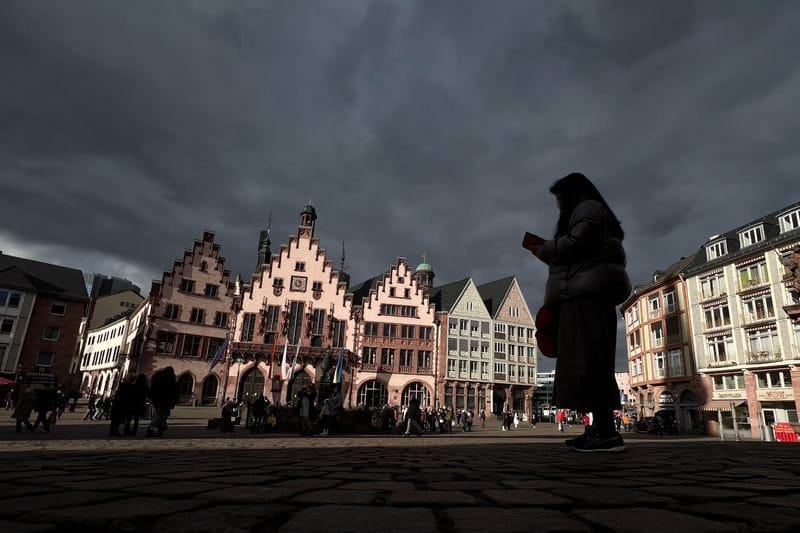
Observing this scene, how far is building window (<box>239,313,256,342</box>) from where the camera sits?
129 ft

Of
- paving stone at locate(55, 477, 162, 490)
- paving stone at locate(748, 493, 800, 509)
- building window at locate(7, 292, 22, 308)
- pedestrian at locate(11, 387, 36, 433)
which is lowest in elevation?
pedestrian at locate(11, 387, 36, 433)

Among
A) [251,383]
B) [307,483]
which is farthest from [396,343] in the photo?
[307,483]

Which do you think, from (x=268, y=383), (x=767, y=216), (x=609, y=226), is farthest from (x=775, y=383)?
(x=268, y=383)

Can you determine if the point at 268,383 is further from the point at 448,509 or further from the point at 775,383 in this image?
the point at 448,509

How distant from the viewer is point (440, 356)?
4425 cm

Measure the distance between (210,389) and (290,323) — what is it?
8.55m

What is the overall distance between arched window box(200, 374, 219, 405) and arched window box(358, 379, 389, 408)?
1239 cm

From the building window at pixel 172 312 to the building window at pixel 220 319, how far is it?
3103 mm

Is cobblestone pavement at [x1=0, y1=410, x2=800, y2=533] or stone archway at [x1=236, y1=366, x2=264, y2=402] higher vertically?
stone archway at [x1=236, y1=366, x2=264, y2=402]

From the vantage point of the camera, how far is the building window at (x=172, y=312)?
38562 millimetres

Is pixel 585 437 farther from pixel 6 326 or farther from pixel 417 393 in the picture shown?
pixel 6 326

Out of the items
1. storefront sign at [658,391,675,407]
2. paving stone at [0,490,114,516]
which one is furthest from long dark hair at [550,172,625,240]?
storefront sign at [658,391,675,407]

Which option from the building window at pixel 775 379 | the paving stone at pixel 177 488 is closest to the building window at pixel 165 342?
the paving stone at pixel 177 488

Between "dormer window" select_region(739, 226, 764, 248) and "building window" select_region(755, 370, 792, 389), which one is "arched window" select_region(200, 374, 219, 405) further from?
"dormer window" select_region(739, 226, 764, 248)
